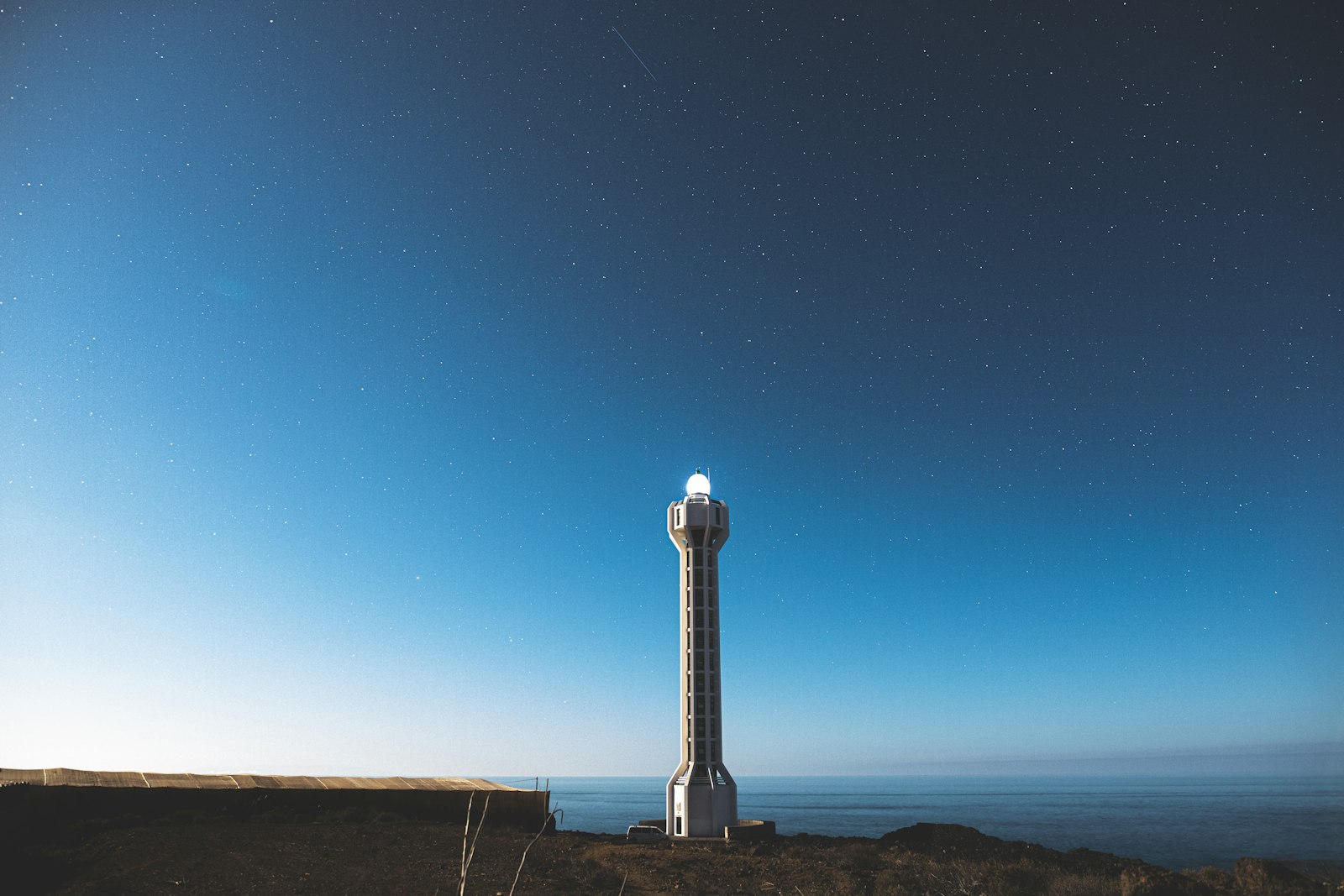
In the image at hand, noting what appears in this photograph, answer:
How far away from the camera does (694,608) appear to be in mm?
37094

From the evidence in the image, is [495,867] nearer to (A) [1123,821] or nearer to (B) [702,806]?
(B) [702,806]

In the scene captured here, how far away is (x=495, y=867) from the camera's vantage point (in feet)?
69.5

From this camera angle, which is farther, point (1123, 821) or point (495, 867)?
point (1123, 821)

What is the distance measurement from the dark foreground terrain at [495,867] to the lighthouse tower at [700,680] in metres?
7.69

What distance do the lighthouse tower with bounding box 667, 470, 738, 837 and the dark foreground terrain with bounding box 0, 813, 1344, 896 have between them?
7.69m

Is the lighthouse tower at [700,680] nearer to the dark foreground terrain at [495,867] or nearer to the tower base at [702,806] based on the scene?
the tower base at [702,806]

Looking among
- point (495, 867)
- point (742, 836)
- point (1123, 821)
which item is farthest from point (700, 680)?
point (1123, 821)

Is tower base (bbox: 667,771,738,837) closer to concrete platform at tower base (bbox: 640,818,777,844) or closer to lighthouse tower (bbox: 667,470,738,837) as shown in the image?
lighthouse tower (bbox: 667,470,738,837)

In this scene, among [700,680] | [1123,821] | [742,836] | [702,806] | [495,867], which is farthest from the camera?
[1123,821]

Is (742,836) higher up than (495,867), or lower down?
lower down

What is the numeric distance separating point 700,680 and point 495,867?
53.1 feet

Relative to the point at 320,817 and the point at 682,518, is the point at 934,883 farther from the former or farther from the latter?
the point at 682,518

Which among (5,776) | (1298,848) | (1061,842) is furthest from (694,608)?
(1298,848)

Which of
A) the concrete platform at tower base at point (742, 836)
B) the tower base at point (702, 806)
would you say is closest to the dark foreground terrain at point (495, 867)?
the concrete platform at tower base at point (742, 836)
